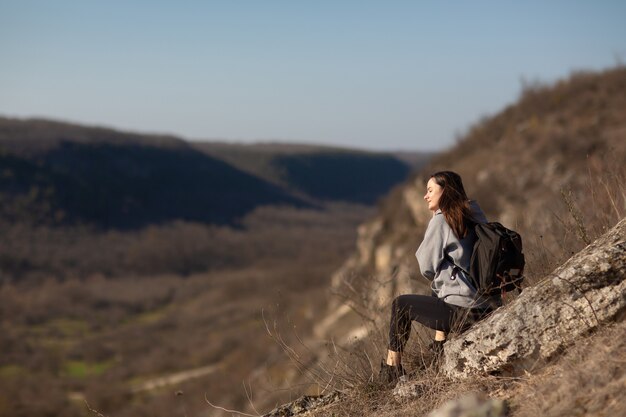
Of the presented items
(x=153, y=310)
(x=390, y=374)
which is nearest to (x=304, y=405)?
(x=390, y=374)

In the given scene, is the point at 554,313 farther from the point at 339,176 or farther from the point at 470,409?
the point at 339,176

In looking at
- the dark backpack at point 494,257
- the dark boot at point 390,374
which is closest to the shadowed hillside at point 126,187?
the dark boot at point 390,374

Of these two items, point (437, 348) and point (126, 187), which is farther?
point (126, 187)

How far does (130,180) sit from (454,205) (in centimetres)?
13604

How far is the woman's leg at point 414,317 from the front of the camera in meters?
4.80

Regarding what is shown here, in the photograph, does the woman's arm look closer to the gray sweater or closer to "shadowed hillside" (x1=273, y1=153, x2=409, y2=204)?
the gray sweater

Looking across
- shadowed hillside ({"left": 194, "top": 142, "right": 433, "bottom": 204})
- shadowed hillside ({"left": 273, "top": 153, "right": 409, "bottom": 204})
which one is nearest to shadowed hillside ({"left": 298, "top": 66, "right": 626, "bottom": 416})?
shadowed hillside ({"left": 194, "top": 142, "right": 433, "bottom": 204})

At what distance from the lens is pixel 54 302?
8512cm

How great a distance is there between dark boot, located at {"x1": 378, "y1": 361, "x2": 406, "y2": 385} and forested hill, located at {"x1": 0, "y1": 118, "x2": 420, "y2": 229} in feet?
362

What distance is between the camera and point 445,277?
4.80 meters

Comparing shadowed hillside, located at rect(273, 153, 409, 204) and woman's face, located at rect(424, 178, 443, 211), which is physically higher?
woman's face, located at rect(424, 178, 443, 211)

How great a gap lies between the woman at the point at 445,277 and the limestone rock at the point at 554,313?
267 millimetres

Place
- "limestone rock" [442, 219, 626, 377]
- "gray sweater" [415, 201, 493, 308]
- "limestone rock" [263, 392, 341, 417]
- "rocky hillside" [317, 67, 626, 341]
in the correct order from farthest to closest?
"rocky hillside" [317, 67, 626, 341], "limestone rock" [263, 392, 341, 417], "gray sweater" [415, 201, 493, 308], "limestone rock" [442, 219, 626, 377]

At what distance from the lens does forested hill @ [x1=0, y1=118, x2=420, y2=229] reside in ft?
379
